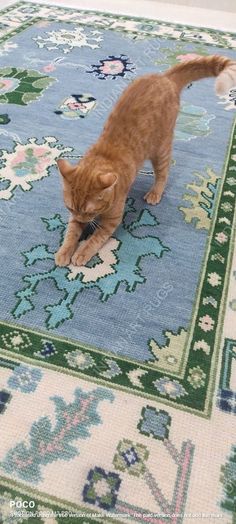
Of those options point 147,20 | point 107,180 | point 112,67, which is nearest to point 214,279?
point 107,180

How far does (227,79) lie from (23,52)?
181 centimetres

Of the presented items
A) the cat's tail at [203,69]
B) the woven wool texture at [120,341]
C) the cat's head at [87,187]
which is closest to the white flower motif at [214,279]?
the woven wool texture at [120,341]

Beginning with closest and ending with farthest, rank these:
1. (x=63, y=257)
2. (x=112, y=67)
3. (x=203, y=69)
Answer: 1. (x=63, y=257)
2. (x=203, y=69)
3. (x=112, y=67)

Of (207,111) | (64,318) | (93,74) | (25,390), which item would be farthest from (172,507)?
(93,74)

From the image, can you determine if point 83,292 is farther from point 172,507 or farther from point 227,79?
point 227,79

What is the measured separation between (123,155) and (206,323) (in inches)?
25.8

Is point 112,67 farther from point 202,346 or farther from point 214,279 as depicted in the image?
point 202,346

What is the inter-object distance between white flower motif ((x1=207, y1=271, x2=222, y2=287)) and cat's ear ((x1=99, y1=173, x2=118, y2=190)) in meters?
0.48

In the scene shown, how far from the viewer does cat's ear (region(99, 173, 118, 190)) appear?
125cm

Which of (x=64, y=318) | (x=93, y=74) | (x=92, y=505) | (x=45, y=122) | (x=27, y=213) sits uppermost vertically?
(x=93, y=74)

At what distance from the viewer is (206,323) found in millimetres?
1291

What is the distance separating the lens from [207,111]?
2365 mm

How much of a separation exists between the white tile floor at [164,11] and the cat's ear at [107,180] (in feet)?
9.41

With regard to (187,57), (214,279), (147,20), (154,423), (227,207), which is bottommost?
(154,423)
